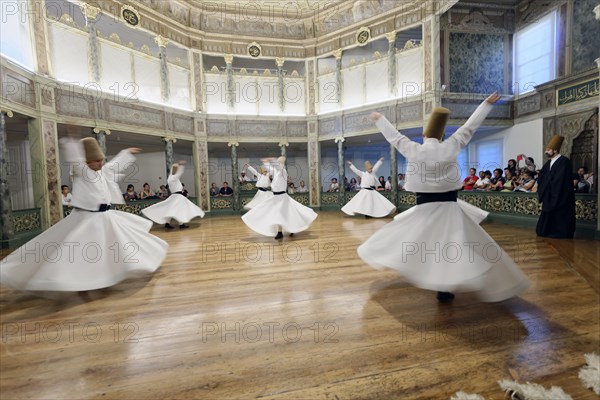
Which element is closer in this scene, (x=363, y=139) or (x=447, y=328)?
(x=447, y=328)

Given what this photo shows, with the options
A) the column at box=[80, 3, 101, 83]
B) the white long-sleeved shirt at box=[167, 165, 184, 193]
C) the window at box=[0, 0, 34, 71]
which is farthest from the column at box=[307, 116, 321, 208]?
the window at box=[0, 0, 34, 71]

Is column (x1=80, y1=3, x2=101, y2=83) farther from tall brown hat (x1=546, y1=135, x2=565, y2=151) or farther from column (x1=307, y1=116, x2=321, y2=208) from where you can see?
tall brown hat (x1=546, y1=135, x2=565, y2=151)

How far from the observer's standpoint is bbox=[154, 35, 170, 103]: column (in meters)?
9.62

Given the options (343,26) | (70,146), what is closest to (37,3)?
(70,146)

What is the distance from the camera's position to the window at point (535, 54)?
8.18 meters

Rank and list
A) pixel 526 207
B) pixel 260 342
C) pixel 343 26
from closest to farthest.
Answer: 1. pixel 260 342
2. pixel 526 207
3. pixel 343 26

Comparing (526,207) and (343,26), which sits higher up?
→ (343,26)

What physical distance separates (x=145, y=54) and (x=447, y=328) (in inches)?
430

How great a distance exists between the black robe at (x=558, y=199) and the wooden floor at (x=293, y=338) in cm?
193

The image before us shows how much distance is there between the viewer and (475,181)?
8.00 meters

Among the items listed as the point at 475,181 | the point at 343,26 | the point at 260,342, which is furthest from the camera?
the point at 343,26

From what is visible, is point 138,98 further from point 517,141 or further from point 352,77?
point 517,141

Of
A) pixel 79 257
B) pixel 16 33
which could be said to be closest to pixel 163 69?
pixel 16 33

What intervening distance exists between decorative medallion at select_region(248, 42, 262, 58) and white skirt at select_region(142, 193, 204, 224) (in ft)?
21.4
